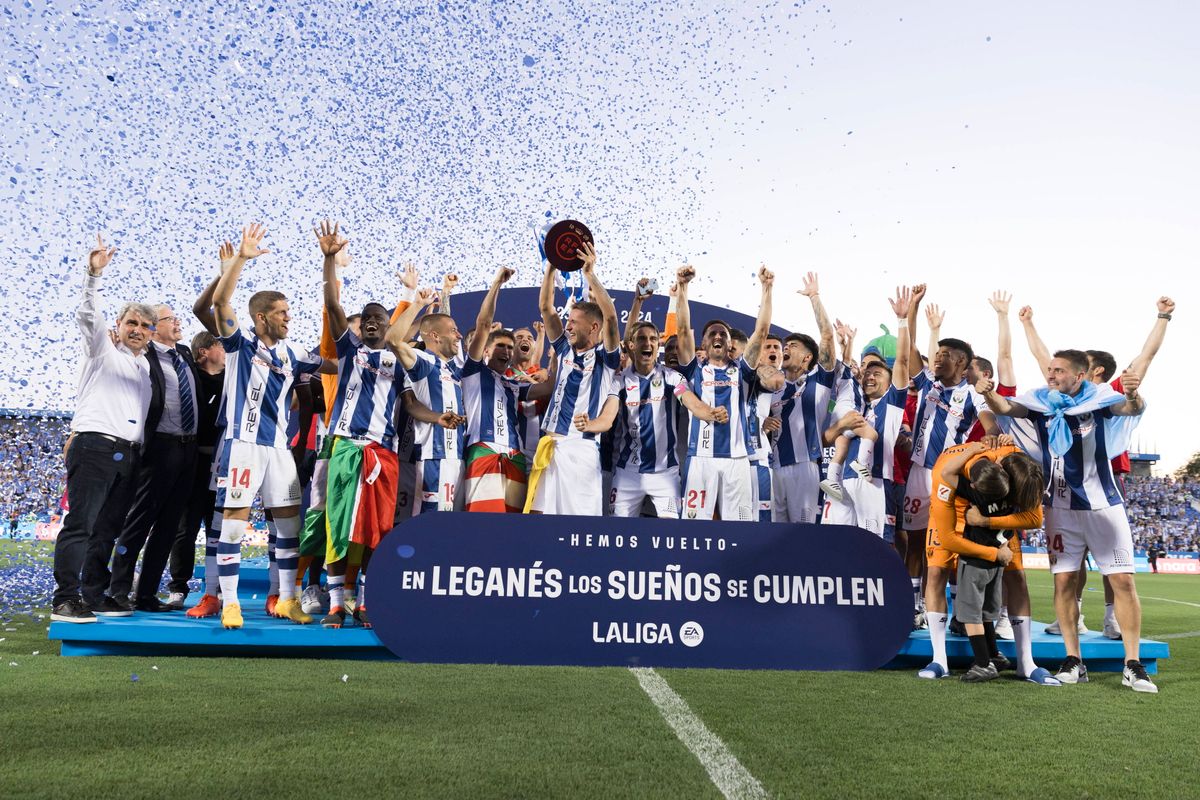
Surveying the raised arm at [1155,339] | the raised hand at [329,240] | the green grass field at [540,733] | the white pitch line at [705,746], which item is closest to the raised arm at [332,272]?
the raised hand at [329,240]

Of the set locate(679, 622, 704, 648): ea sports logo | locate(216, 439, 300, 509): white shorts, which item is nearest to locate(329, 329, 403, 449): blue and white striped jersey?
locate(216, 439, 300, 509): white shorts

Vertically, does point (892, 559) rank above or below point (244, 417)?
below

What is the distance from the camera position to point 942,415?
7.05 metres

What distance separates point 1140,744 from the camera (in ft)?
12.7

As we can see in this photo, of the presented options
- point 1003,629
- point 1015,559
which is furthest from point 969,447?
point 1003,629

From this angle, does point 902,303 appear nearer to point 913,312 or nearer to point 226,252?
point 913,312

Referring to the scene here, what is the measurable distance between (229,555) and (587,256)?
3.20 m

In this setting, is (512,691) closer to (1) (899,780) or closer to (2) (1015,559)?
(1) (899,780)

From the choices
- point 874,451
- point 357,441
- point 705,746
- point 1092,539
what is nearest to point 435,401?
point 357,441

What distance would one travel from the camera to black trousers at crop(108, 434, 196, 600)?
6312 millimetres

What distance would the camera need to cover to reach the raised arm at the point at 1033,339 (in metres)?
6.36

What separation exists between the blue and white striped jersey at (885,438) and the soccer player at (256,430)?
159 inches

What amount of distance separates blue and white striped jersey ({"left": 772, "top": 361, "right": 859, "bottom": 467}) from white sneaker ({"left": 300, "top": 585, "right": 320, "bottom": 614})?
3.83m

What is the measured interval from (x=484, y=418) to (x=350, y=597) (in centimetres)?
156
